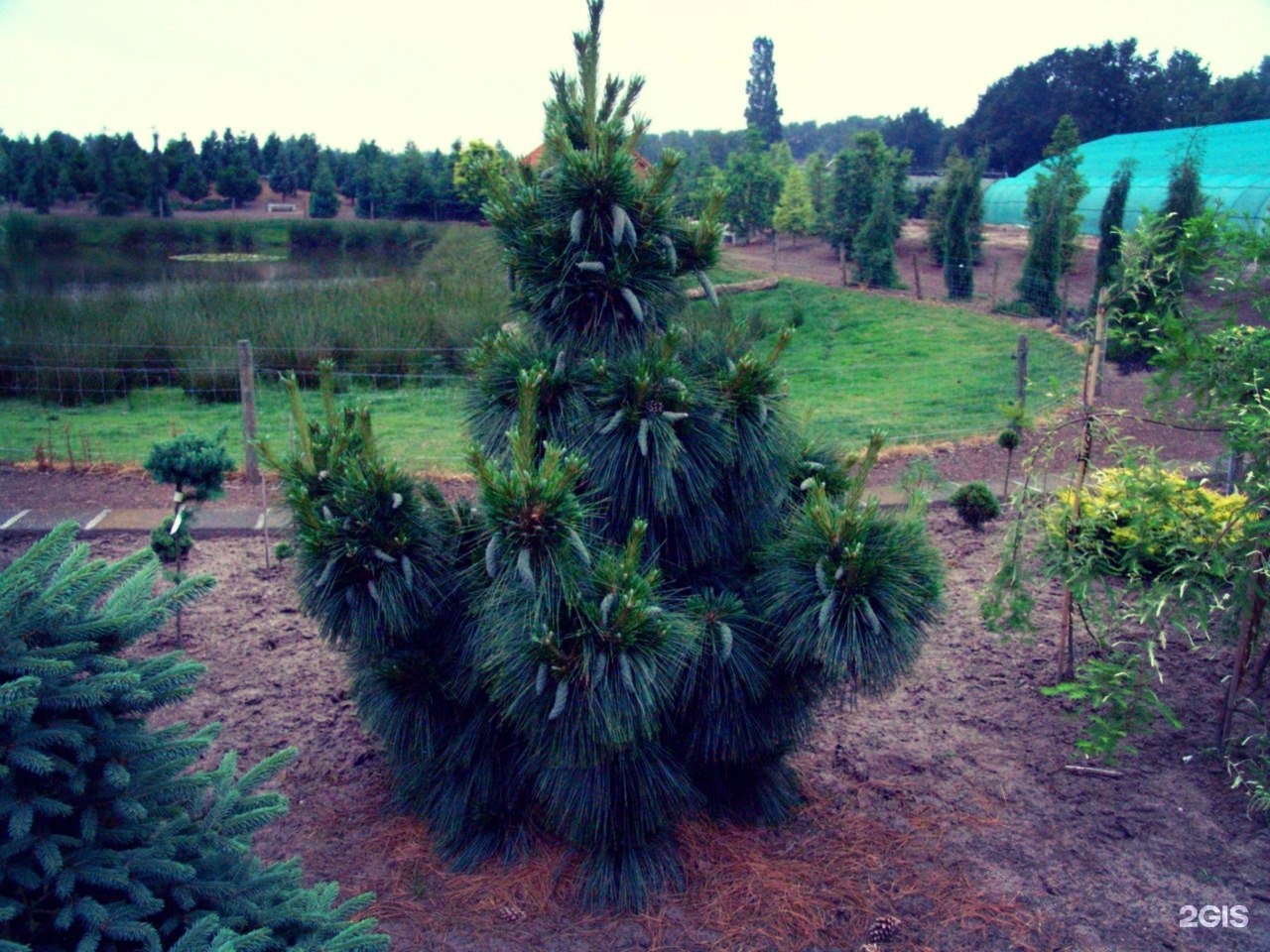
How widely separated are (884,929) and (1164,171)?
25867mm

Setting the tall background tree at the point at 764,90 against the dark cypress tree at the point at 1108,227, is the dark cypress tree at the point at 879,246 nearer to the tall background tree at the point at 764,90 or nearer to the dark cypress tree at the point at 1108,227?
the dark cypress tree at the point at 1108,227

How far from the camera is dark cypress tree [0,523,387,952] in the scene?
5.43ft

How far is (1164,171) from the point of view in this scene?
78.1 feet

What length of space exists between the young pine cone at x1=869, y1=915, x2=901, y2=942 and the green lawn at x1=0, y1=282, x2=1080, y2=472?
9.30 ft

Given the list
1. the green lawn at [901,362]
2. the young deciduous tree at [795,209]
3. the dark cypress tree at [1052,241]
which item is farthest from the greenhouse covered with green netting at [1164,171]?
the young deciduous tree at [795,209]

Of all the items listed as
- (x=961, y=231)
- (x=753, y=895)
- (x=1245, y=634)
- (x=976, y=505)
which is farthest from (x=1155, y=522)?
(x=961, y=231)

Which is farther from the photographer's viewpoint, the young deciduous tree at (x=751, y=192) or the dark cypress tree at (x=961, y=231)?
the young deciduous tree at (x=751, y=192)

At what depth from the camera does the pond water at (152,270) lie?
1631 centimetres

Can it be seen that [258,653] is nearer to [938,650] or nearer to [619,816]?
[619,816]

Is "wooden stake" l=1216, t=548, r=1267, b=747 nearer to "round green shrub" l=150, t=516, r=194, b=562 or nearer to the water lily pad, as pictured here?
"round green shrub" l=150, t=516, r=194, b=562

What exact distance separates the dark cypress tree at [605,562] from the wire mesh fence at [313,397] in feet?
15.6

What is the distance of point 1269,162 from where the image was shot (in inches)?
809

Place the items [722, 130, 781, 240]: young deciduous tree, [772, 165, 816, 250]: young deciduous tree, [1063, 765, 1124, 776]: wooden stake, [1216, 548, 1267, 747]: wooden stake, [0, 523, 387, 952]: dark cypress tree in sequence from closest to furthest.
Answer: [0, 523, 387, 952]: dark cypress tree
[1216, 548, 1267, 747]: wooden stake
[1063, 765, 1124, 776]: wooden stake
[772, 165, 816, 250]: young deciduous tree
[722, 130, 781, 240]: young deciduous tree

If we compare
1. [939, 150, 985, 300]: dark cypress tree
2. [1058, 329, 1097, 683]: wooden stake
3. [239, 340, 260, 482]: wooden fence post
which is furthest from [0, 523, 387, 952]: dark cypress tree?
[939, 150, 985, 300]: dark cypress tree
